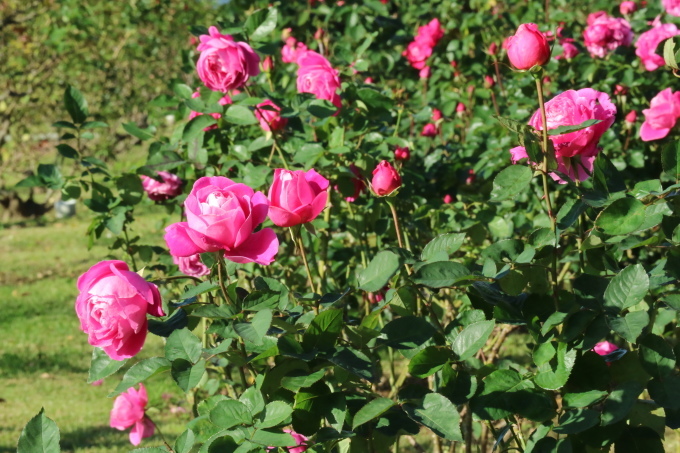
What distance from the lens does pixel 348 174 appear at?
1.76m

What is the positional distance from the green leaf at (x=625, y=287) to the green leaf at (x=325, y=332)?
13.5 inches

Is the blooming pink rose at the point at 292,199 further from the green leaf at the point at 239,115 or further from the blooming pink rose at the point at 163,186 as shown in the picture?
the blooming pink rose at the point at 163,186

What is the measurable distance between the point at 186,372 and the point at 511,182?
1.62ft

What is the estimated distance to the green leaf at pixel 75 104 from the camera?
1837mm

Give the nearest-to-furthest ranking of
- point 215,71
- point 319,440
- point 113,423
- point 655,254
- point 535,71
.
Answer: point 319,440, point 535,71, point 215,71, point 113,423, point 655,254

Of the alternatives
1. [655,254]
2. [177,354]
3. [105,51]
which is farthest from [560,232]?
[105,51]

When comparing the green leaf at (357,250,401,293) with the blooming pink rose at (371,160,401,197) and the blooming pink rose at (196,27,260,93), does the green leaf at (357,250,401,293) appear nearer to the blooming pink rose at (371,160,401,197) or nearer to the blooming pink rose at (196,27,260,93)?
the blooming pink rose at (371,160,401,197)

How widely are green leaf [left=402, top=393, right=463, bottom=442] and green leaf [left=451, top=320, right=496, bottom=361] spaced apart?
8cm

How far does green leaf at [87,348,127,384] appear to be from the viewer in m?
1.08

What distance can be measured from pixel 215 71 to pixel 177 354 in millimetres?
726

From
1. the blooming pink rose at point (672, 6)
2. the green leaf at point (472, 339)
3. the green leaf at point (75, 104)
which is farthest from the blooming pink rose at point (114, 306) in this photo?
the blooming pink rose at point (672, 6)

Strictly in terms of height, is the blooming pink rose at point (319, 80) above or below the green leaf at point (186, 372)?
below

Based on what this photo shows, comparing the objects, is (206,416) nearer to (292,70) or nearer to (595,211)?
(595,211)

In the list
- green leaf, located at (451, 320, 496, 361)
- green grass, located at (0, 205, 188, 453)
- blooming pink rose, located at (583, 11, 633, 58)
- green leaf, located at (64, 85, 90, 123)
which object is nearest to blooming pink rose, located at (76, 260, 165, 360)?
green leaf, located at (451, 320, 496, 361)
